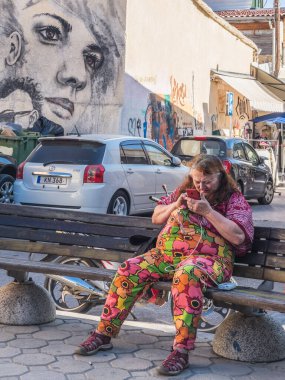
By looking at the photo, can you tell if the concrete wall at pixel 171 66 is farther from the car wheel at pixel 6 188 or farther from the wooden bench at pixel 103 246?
the wooden bench at pixel 103 246

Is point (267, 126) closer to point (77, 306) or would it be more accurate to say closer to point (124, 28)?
point (124, 28)

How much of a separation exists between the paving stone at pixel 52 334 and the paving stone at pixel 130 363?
0.66 m

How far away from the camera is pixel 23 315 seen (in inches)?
241

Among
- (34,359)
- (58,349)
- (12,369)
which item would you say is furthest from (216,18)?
(12,369)

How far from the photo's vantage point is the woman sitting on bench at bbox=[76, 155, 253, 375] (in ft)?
16.9

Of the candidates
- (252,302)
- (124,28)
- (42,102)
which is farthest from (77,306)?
(124,28)

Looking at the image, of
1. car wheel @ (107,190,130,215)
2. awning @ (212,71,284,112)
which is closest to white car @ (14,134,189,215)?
car wheel @ (107,190,130,215)

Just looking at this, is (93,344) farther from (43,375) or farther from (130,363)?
(43,375)

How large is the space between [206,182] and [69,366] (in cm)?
144

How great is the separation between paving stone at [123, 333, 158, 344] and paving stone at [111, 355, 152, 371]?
1.39 ft

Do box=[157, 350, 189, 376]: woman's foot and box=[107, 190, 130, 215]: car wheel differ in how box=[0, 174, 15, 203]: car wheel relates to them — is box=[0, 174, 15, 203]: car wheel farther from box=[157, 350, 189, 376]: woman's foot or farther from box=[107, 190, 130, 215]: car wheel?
box=[157, 350, 189, 376]: woman's foot

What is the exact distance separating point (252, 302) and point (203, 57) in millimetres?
27297

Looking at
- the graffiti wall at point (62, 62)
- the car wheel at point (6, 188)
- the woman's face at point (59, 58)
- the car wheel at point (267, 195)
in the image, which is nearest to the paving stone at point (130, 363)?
the car wheel at point (6, 188)

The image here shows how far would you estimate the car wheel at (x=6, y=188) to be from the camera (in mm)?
14320
